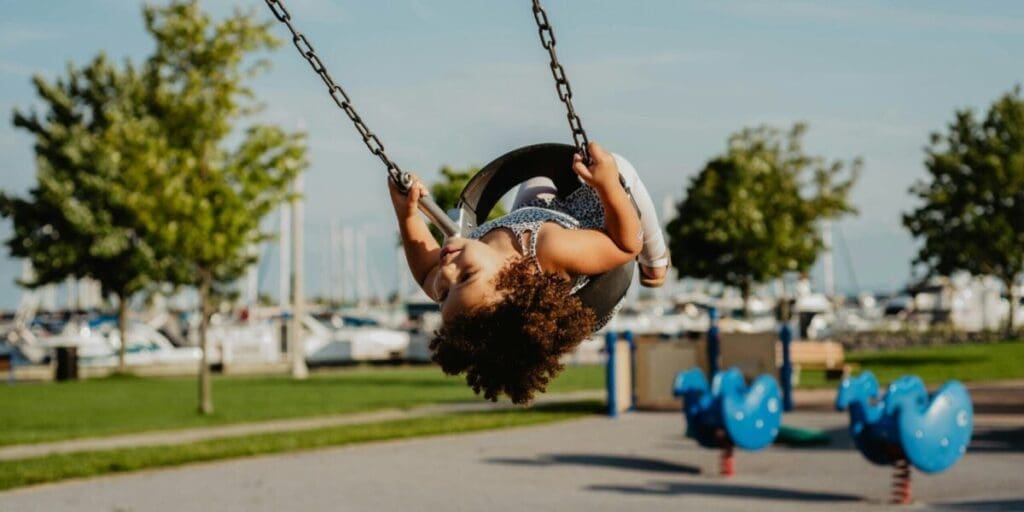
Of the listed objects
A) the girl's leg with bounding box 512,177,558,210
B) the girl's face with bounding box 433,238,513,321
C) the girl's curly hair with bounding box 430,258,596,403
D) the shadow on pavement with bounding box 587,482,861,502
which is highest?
the girl's leg with bounding box 512,177,558,210

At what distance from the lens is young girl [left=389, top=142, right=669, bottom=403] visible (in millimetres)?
4070

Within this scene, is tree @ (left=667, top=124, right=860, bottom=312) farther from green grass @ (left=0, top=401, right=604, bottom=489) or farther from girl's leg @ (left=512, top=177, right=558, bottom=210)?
girl's leg @ (left=512, top=177, right=558, bottom=210)

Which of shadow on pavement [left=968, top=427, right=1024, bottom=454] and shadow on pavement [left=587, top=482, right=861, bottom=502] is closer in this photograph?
shadow on pavement [left=587, top=482, right=861, bottom=502]

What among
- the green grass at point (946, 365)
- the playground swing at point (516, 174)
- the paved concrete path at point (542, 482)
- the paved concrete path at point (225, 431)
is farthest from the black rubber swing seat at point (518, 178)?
the green grass at point (946, 365)

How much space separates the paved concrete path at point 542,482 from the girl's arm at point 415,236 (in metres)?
6.41

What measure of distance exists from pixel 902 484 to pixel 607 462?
3.80 metres

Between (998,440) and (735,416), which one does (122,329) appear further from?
(735,416)

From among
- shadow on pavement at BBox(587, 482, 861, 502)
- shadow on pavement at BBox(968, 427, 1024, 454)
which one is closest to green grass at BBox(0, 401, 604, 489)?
shadow on pavement at BBox(587, 482, 861, 502)

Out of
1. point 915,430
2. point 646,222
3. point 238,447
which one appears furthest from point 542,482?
point 646,222

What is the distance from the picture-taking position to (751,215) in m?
41.7

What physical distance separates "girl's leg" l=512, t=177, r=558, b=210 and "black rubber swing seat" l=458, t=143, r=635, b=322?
0.02 meters

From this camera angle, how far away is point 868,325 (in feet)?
211

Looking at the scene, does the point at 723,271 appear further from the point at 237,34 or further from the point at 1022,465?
the point at 1022,465

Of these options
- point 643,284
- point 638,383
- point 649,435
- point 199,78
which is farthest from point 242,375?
point 643,284
